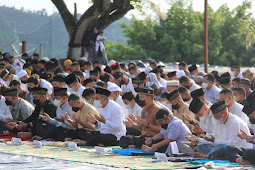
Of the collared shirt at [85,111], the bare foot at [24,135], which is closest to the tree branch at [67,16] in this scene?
the bare foot at [24,135]

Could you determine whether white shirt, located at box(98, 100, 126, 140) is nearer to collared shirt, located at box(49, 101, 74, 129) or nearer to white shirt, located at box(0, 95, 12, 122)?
collared shirt, located at box(49, 101, 74, 129)

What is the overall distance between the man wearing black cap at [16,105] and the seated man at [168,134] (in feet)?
9.91

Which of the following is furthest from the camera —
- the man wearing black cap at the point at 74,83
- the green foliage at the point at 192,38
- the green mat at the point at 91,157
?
the green foliage at the point at 192,38

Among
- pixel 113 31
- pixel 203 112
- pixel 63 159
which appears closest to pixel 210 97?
pixel 203 112

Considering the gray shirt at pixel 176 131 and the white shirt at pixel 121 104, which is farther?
the white shirt at pixel 121 104

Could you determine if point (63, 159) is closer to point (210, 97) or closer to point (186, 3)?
point (210, 97)

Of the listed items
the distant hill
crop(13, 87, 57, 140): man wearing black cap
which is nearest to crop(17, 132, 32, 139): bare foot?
crop(13, 87, 57, 140): man wearing black cap

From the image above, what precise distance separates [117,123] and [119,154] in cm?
94

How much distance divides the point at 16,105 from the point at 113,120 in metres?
2.22

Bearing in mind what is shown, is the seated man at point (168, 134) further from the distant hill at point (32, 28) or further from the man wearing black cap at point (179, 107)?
the distant hill at point (32, 28)

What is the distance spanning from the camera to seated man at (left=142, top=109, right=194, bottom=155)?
694 centimetres

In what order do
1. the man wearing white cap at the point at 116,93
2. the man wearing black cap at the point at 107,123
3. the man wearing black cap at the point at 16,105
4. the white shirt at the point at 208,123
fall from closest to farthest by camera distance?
1. the white shirt at the point at 208,123
2. the man wearing black cap at the point at 107,123
3. the man wearing white cap at the point at 116,93
4. the man wearing black cap at the point at 16,105

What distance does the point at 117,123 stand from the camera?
812cm

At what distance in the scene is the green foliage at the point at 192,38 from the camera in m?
40.4
